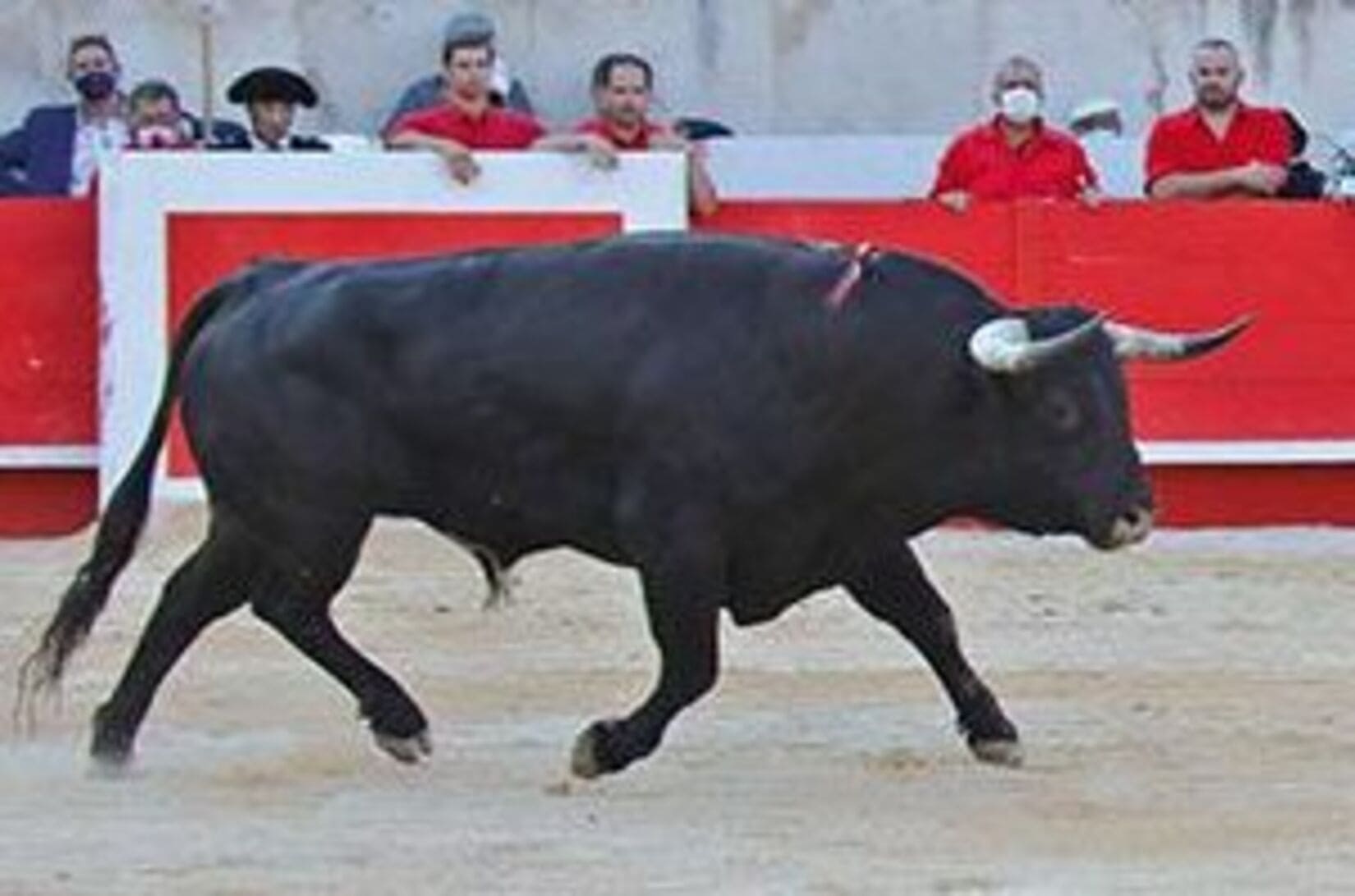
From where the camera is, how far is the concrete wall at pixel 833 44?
16.4m

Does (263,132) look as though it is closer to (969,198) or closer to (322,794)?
(969,198)

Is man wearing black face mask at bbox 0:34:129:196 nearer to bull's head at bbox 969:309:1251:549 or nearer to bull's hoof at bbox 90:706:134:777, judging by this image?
bull's hoof at bbox 90:706:134:777

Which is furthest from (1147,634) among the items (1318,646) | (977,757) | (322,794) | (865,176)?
(865,176)

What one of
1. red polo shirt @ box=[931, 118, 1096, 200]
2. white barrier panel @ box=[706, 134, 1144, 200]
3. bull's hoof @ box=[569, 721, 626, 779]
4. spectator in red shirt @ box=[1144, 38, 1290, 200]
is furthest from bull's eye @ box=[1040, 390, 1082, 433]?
white barrier panel @ box=[706, 134, 1144, 200]

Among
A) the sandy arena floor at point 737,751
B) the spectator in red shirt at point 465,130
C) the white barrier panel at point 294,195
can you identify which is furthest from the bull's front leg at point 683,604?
the white barrier panel at point 294,195

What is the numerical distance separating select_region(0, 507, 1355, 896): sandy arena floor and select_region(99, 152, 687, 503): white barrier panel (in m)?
0.71

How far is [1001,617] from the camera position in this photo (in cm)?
1154

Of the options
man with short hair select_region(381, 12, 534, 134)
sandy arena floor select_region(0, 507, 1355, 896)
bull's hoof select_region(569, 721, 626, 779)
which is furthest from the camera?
man with short hair select_region(381, 12, 534, 134)

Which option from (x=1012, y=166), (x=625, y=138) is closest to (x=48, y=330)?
(x=625, y=138)

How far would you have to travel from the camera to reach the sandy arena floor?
7.42 meters

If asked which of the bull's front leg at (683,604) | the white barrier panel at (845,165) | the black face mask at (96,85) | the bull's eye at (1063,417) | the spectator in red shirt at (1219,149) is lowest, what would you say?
the bull's front leg at (683,604)

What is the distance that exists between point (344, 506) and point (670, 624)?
0.70m

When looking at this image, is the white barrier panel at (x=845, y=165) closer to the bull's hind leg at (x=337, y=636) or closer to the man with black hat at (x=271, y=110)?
the man with black hat at (x=271, y=110)

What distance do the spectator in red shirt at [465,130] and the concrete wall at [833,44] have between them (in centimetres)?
320
